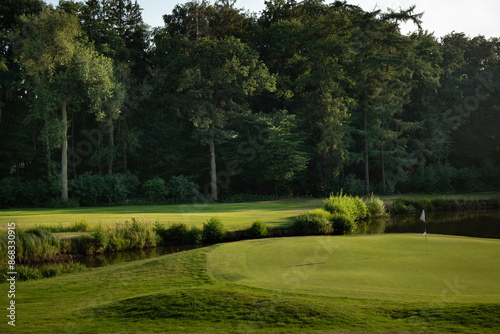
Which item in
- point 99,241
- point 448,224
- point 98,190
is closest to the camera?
point 99,241

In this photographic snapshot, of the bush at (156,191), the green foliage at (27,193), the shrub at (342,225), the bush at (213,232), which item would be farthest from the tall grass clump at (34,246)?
the bush at (156,191)

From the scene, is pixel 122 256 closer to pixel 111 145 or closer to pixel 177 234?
pixel 177 234

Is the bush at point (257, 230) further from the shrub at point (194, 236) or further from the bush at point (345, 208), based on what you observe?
the bush at point (345, 208)

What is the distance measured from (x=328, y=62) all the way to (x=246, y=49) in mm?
8437

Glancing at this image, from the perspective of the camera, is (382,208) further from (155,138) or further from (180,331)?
(155,138)

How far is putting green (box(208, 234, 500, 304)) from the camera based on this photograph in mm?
7270

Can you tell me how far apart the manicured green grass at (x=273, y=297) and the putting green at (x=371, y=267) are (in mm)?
28

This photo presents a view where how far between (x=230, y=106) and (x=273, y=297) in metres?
34.5

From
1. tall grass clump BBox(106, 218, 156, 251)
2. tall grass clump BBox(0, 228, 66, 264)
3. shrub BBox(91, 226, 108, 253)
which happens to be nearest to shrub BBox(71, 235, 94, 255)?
shrub BBox(91, 226, 108, 253)

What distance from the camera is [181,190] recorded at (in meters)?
37.0

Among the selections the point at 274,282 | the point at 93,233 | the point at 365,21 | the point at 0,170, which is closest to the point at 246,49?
the point at 365,21

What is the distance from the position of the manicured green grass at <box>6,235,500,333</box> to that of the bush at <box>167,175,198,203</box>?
2575 cm

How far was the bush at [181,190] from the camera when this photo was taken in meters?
36.9

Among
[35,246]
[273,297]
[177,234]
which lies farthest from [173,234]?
[273,297]
